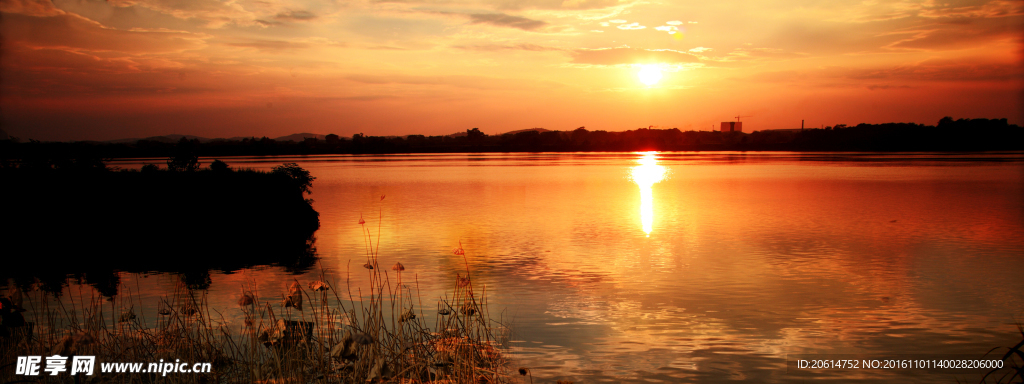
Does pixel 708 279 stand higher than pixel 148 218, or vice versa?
pixel 148 218

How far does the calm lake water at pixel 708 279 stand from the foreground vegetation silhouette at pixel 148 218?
1566 millimetres

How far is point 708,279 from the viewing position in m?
13.5

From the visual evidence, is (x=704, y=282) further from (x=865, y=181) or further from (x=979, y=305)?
(x=865, y=181)

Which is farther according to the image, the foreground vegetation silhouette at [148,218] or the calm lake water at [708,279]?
the foreground vegetation silhouette at [148,218]

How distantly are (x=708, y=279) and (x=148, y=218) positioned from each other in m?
16.0

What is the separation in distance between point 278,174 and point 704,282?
1476 cm

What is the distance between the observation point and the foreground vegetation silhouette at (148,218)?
16.3 meters

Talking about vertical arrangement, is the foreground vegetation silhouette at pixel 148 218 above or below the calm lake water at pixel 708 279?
above

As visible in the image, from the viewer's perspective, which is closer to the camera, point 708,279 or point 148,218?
point 708,279

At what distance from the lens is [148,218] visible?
791 inches

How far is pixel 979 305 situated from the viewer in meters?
11.1

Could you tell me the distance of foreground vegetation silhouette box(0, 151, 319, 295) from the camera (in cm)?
1630

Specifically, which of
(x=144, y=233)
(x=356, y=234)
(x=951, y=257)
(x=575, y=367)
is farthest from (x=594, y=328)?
(x=144, y=233)

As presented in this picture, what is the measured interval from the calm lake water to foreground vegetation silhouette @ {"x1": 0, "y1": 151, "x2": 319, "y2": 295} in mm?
1566
